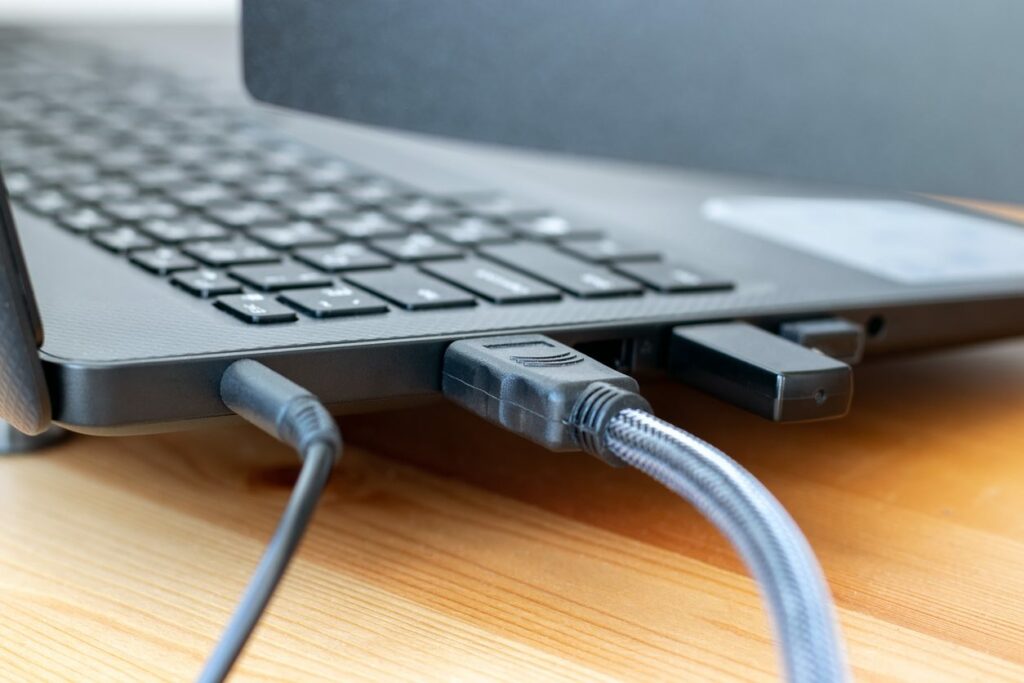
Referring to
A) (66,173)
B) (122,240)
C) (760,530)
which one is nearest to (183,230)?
(122,240)

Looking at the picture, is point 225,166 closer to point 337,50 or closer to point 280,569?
point 337,50

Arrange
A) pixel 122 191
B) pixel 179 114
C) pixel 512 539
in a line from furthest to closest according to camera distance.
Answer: pixel 179 114 < pixel 122 191 < pixel 512 539

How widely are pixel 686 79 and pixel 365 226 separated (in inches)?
4.7

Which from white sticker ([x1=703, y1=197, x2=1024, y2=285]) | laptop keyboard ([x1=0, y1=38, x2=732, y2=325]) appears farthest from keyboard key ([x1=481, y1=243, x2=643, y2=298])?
white sticker ([x1=703, y1=197, x2=1024, y2=285])

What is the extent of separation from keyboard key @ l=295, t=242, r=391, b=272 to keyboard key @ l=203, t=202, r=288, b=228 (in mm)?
42

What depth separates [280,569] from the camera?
0.22 meters

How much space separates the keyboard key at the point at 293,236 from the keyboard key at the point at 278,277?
0.03 metres

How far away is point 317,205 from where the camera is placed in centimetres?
45

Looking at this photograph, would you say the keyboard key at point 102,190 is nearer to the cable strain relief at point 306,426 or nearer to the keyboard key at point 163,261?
the keyboard key at point 163,261

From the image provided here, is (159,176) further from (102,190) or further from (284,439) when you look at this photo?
(284,439)

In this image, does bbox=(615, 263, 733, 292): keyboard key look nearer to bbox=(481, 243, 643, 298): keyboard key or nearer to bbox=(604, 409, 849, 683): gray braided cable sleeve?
bbox=(481, 243, 643, 298): keyboard key

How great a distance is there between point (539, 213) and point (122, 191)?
0.52 ft

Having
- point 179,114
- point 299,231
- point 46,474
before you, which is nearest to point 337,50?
point 299,231

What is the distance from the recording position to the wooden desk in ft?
0.90
